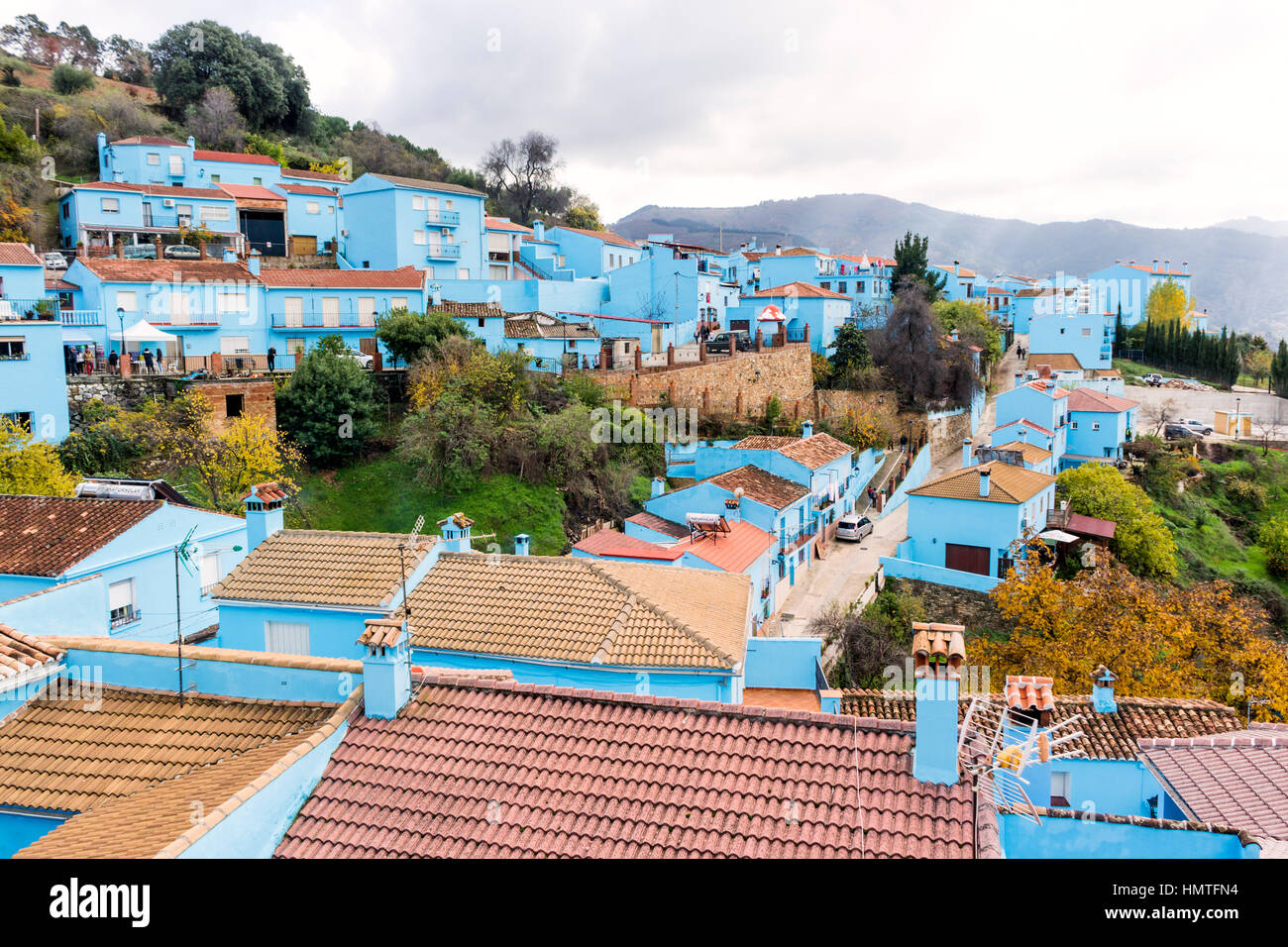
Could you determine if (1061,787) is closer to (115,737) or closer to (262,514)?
(115,737)

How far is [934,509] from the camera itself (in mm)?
30688

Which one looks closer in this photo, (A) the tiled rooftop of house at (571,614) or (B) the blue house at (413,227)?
(A) the tiled rooftop of house at (571,614)

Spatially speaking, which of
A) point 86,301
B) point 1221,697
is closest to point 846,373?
point 1221,697

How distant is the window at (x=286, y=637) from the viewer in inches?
558

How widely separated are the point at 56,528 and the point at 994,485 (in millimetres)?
27073

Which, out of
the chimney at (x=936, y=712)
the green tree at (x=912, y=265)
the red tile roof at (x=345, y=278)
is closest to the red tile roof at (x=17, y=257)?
the red tile roof at (x=345, y=278)

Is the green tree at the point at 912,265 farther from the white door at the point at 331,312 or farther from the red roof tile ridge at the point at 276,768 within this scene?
the red roof tile ridge at the point at 276,768

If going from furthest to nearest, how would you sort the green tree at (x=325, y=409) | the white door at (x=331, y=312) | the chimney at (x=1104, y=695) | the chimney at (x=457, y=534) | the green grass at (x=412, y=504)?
the white door at (x=331, y=312) < the green tree at (x=325, y=409) < the green grass at (x=412, y=504) < the chimney at (x=457, y=534) < the chimney at (x=1104, y=695)

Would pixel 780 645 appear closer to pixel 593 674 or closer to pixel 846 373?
pixel 593 674

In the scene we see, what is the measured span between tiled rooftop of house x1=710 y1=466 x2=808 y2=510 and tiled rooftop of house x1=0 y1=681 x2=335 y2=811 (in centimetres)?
1860

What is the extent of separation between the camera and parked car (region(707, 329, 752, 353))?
39969 mm

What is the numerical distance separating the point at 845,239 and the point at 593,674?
180445 mm

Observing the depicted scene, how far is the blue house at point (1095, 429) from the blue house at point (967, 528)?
14.6 metres

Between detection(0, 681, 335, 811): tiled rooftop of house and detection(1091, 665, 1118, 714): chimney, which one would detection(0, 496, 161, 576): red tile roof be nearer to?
detection(0, 681, 335, 811): tiled rooftop of house
